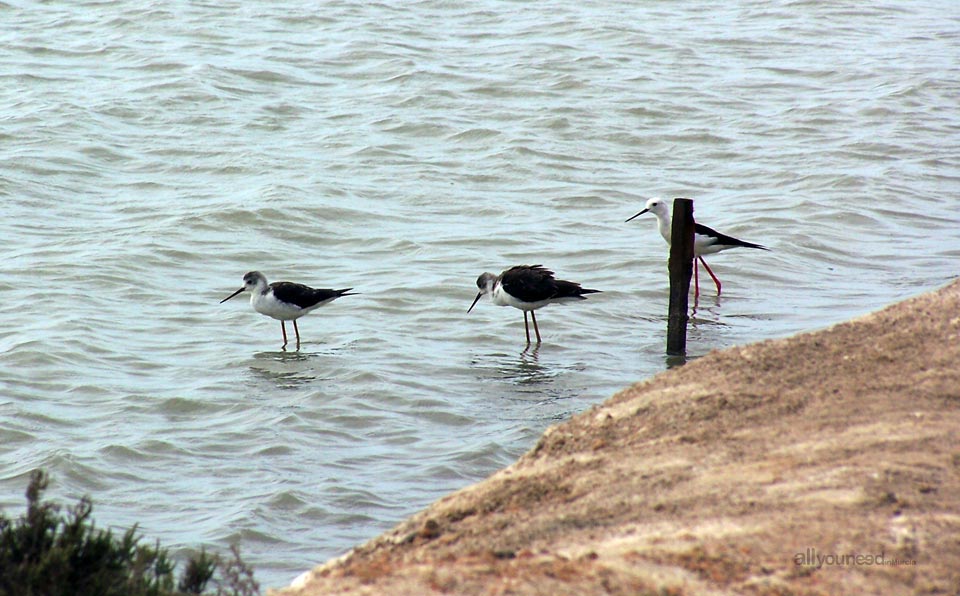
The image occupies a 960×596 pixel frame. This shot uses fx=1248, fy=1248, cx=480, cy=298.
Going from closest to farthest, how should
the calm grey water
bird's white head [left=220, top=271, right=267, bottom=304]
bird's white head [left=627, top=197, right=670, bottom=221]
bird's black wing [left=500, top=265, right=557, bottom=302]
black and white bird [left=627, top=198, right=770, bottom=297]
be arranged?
the calm grey water → bird's black wing [left=500, top=265, right=557, bottom=302] → bird's white head [left=220, top=271, right=267, bottom=304] → black and white bird [left=627, top=198, right=770, bottom=297] → bird's white head [left=627, top=197, right=670, bottom=221]

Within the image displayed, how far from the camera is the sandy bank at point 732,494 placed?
12.8 feet

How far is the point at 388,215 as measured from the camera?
1545 centimetres

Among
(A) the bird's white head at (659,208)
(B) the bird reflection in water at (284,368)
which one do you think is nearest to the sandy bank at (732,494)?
(B) the bird reflection in water at (284,368)

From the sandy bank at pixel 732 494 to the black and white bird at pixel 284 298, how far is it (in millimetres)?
5425

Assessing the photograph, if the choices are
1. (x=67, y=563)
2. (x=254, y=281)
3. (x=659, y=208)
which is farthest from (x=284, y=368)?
(x=67, y=563)

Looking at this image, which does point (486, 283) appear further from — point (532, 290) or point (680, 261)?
point (680, 261)

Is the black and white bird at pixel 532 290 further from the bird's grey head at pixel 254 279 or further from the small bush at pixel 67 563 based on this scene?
the small bush at pixel 67 563

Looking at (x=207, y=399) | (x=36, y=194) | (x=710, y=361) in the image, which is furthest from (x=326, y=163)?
(x=710, y=361)

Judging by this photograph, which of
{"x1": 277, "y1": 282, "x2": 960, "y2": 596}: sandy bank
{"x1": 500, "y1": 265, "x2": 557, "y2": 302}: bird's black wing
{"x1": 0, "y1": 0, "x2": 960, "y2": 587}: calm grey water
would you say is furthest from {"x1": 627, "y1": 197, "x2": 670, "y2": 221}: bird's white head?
{"x1": 277, "y1": 282, "x2": 960, "y2": 596}: sandy bank

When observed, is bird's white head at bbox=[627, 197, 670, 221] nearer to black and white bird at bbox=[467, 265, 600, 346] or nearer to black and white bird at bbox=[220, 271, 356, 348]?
black and white bird at bbox=[467, 265, 600, 346]

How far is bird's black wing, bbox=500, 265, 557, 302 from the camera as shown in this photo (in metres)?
11.1

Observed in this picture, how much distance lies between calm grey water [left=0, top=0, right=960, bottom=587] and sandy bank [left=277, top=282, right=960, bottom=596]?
1890 mm

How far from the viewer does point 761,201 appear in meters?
16.1

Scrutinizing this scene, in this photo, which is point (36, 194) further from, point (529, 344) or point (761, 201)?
point (761, 201)
